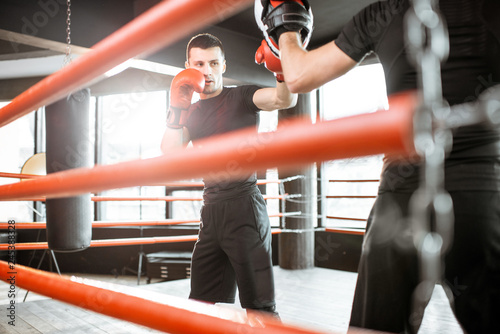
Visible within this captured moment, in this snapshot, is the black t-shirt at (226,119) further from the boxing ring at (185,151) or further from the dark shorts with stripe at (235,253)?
the boxing ring at (185,151)

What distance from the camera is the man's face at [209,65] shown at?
1.66m

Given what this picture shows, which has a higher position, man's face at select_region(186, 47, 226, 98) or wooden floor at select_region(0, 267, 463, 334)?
man's face at select_region(186, 47, 226, 98)

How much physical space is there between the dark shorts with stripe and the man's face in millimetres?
448

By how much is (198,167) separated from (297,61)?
1.35 feet

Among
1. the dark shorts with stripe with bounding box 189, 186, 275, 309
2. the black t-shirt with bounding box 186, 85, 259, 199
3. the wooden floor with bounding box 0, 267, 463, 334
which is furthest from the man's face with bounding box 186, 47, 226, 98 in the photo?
the wooden floor with bounding box 0, 267, 463, 334

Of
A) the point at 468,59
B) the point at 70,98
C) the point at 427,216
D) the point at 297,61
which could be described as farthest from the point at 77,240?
the point at 468,59

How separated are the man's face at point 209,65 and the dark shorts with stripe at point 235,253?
0.45m

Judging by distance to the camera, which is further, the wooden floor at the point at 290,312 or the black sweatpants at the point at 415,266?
the wooden floor at the point at 290,312

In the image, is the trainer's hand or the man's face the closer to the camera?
the trainer's hand

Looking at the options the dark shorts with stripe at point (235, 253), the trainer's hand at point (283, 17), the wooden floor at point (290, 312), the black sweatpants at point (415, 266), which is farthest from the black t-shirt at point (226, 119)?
the black sweatpants at point (415, 266)

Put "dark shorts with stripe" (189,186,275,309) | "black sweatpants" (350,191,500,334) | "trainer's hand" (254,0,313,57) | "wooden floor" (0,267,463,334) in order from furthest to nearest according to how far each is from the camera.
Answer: "wooden floor" (0,267,463,334) < "dark shorts with stripe" (189,186,275,309) < "trainer's hand" (254,0,313,57) < "black sweatpants" (350,191,500,334)

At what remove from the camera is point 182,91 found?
4.98 ft

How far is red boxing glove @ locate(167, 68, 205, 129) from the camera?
4.94 ft

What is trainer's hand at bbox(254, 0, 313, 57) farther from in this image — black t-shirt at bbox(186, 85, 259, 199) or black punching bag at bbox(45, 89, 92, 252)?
black punching bag at bbox(45, 89, 92, 252)
